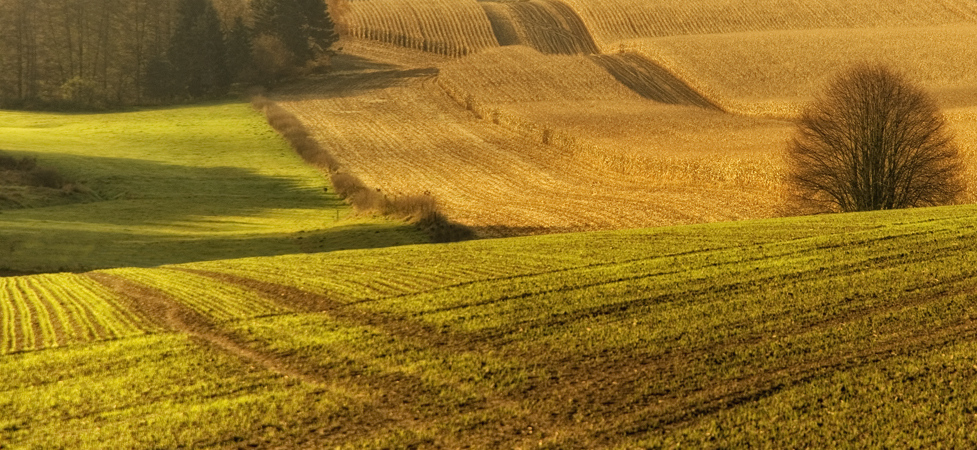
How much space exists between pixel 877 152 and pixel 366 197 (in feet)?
73.4

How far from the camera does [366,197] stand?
4516 cm

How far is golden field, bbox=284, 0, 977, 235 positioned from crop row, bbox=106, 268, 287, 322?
49.6ft

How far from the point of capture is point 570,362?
49.1 feet

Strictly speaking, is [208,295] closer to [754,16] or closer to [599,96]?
[599,96]

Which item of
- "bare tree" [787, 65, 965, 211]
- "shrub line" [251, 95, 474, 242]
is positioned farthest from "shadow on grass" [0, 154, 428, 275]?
"bare tree" [787, 65, 965, 211]

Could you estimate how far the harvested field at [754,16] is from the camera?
96.3m

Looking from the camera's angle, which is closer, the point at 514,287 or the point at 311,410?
the point at 311,410

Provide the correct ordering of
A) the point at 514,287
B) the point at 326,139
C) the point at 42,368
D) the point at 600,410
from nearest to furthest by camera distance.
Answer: the point at 600,410
the point at 42,368
the point at 514,287
the point at 326,139

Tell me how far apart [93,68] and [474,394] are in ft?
290

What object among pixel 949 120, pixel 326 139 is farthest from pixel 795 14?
pixel 326 139

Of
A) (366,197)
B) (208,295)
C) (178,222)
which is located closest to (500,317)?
(208,295)

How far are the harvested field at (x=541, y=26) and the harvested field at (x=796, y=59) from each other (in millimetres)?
7680

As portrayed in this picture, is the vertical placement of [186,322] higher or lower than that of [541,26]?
lower

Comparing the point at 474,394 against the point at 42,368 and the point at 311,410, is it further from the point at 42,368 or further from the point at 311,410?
the point at 42,368
